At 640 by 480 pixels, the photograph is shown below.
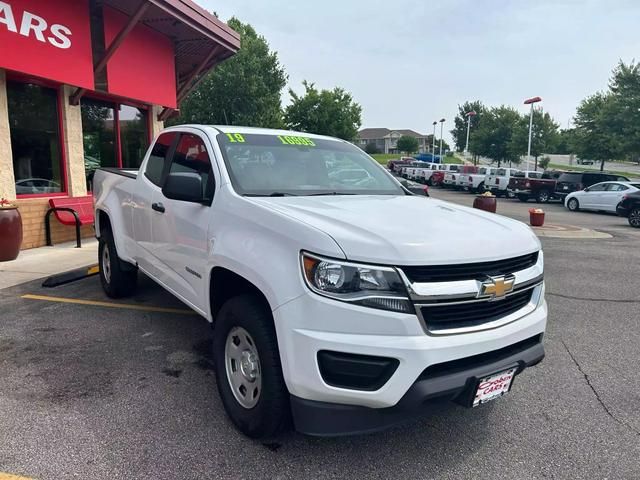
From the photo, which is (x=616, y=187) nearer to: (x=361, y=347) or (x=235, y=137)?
(x=235, y=137)

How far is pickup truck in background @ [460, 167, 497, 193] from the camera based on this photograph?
30.1m

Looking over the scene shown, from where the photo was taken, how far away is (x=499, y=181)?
Result: 2791cm

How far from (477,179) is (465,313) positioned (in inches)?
1161

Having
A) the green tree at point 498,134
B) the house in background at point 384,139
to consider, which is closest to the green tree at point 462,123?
the house in background at point 384,139

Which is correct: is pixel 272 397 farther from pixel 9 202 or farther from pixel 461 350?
pixel 9 202

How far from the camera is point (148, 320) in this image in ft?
16.4

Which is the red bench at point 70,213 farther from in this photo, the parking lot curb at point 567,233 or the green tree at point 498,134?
the green tree at point 498,134

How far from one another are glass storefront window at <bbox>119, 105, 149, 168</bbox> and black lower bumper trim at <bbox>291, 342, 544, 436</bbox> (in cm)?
1120

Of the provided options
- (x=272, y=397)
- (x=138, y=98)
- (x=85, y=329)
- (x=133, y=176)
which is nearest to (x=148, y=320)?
(x=85, y=329)

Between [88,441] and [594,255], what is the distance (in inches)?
367

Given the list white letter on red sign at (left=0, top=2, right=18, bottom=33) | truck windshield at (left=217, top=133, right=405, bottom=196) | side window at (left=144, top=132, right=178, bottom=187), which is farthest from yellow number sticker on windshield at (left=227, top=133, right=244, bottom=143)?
white letter on red sign at (left=0, top=2, right=18, bottom=33)

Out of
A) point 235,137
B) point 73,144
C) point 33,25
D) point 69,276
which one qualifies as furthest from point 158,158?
point 73,144

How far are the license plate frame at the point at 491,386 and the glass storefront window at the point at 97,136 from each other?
33.0 feet

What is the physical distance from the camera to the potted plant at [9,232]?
7684 millimetres
